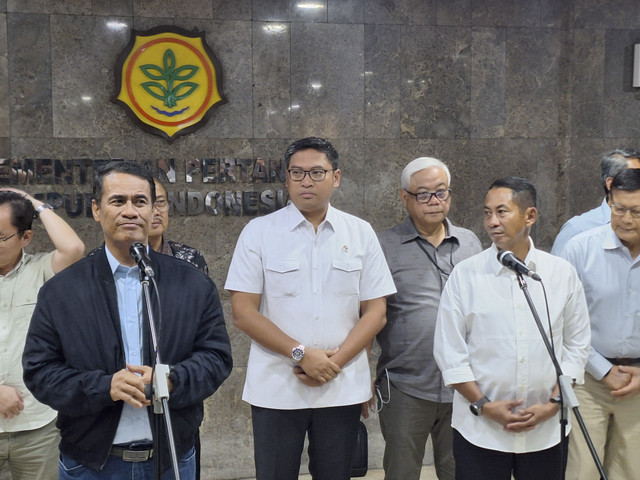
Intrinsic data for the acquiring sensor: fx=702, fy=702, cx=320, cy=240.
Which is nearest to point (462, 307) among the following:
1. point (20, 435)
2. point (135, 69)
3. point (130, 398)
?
Answer: point (130, 398)

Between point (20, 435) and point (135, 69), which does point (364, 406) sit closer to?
point (20, 435)

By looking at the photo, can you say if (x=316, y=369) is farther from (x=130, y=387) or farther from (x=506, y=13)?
(x=506, y=13)

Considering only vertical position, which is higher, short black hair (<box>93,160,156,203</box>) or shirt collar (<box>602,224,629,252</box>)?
short black hair (<box>93,160,156,203</box>)

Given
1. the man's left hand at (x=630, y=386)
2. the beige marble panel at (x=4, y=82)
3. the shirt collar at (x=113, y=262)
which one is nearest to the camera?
the shirt collar at (x=113, y=262)

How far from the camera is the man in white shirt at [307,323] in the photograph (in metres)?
2.72

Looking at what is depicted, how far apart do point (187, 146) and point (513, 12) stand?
225 centimetres

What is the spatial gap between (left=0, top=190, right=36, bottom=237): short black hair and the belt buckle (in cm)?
110

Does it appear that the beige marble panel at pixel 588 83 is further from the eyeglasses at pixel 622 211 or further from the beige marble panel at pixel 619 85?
the eyeglasses at pixel 622 211

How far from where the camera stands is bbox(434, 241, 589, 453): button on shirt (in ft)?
7.97

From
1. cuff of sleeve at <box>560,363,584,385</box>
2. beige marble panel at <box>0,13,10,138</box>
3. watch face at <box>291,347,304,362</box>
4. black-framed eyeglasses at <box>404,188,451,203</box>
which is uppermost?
beige marble panel at <box>0,13,10,138</box>

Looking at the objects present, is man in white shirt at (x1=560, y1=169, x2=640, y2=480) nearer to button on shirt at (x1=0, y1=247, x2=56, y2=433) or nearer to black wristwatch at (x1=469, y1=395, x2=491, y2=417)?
black wristwatch at (x1=469, y1=395, x2=491, y2=417)

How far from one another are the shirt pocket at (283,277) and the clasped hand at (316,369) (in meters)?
0.25

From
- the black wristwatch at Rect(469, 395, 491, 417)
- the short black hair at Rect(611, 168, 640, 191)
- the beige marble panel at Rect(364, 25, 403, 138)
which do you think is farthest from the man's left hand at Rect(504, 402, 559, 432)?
the beige marble panel at Rect(364, 25, 403, 138)

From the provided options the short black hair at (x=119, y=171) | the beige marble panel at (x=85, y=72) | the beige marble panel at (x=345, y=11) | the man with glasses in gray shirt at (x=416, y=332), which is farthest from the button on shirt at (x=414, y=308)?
the beige marble panel at (x=85, y=72)
